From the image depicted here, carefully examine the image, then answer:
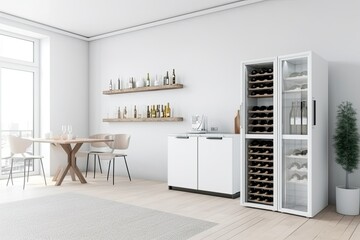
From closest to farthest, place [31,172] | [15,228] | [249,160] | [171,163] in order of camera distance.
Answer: [15,228] → [249,160] → [171,163] → [31,172]

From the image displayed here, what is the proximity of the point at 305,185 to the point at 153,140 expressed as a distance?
134 inches

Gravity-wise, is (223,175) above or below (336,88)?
below

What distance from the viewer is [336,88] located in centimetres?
474

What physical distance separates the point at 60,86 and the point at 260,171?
5.03 meters

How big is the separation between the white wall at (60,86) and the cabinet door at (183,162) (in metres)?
2.66

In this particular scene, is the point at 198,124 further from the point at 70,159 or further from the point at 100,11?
the point at 100,11

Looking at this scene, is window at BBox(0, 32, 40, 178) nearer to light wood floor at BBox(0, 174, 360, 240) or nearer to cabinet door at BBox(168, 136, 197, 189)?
light wood floor at BBox(0, 174, 360, 240)

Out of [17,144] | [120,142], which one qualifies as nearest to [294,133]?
[120,142]

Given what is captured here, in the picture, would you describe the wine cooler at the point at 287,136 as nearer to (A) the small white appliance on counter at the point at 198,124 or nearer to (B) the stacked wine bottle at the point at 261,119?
(B) the stacked wine bottle at the point at 261,119

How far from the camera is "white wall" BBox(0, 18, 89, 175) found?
24.0 feet

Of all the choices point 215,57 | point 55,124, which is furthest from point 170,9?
point 55,124

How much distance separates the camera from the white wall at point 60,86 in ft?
24.0

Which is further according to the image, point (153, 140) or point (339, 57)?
point (153, 140)

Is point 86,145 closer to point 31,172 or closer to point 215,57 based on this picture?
point 31,172
